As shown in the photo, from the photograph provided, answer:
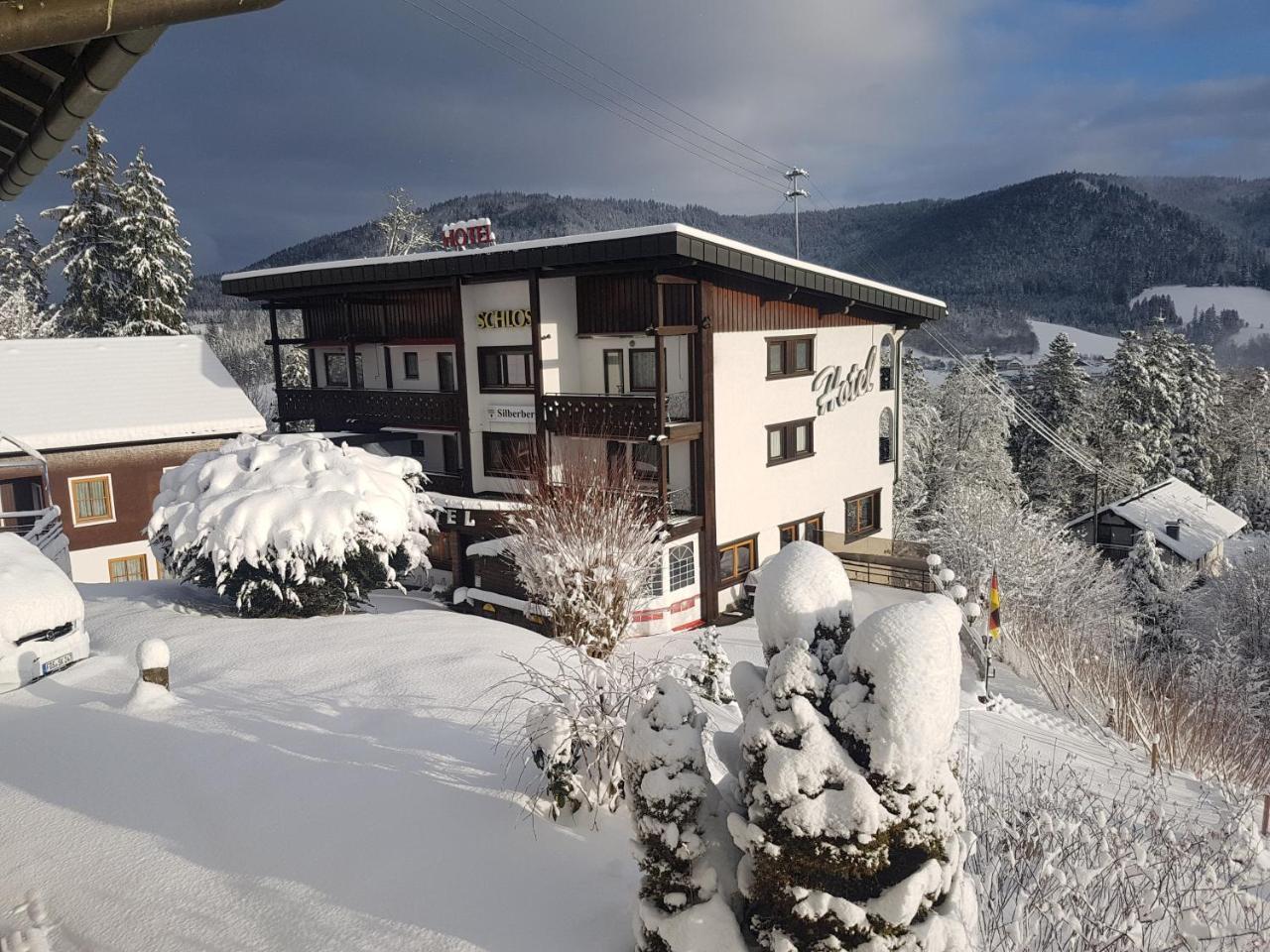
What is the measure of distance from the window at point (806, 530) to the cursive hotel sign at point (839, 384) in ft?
10.7

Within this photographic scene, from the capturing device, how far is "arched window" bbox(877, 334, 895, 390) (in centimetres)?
2900

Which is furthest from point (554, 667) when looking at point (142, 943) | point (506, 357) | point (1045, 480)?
point (1045, 480)

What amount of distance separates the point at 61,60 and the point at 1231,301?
16598cm

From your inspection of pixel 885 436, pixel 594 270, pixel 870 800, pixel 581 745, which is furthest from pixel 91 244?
pixel 870 800

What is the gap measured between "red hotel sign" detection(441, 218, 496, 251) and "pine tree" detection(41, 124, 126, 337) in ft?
76.0

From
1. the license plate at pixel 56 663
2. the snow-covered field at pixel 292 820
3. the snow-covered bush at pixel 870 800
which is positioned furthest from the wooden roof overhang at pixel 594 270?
the snow-covered bush at pixel 870 800

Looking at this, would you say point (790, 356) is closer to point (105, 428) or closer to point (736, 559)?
point (736, 559)

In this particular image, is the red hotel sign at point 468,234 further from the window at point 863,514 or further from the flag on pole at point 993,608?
the flag on pole at point 993,608

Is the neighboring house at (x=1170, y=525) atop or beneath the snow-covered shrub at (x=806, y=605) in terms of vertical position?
beneath

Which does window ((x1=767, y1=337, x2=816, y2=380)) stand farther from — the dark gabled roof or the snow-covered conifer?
the snow-covered conifer

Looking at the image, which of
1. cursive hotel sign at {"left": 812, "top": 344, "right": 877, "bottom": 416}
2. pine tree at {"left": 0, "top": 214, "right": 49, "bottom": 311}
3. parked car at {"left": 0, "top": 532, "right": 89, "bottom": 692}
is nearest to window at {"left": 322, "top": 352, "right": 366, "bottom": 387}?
cursive hotel sign at {"left": 812, "top": 344, "right": 877, "bottom": 416}

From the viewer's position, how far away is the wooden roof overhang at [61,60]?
233 cm

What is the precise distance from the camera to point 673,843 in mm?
6152

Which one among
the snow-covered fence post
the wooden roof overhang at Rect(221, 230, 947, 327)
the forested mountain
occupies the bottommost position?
the snow-covered fence post
